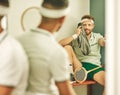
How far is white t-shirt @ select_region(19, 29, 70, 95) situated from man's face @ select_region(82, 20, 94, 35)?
26 cm

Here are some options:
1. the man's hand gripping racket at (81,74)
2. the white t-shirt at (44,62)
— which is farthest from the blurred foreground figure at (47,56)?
the man's hand gripping racket at (81,74)

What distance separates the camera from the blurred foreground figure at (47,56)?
2.82 feet

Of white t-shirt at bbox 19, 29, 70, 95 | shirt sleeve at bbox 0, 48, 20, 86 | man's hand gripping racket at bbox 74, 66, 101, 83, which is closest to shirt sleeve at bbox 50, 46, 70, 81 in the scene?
white t-shirt at bbox 19, 29, 70, 95

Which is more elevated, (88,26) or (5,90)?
(88,26)

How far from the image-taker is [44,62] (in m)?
0.87

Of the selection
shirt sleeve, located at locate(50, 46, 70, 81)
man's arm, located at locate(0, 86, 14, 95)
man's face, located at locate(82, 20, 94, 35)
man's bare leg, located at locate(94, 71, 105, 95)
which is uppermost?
man's face, located at locate(82, 20, 94, 35)

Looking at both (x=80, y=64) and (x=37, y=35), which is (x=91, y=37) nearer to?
(x=80, y=64)

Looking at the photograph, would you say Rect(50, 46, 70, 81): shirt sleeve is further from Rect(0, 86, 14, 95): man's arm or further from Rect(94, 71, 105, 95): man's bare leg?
Rect(94, 71, 105, 95): man's bare leg

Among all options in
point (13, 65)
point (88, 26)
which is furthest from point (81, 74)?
point (13, 65)

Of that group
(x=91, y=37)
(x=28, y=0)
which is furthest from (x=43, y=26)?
(x=91, y=37)

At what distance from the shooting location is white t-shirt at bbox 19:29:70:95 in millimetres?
858

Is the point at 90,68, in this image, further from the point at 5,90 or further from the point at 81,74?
the point at 5,90

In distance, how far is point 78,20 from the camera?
1.09 metres

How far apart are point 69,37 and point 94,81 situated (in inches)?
9.4
